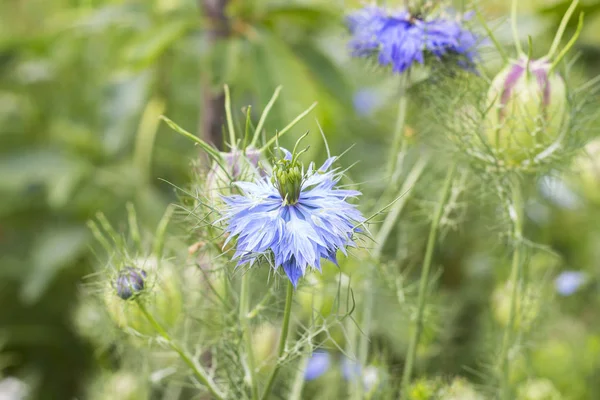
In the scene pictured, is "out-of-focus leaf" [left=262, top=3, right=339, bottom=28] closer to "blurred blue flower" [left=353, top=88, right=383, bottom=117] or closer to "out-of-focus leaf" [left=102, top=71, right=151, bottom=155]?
"out-of-focus leaf" [left=102, top=71, right=151, bottom=155]

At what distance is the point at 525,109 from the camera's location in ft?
1.97

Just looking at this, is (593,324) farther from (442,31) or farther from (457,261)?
(442,31)

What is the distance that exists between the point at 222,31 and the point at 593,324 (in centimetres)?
83

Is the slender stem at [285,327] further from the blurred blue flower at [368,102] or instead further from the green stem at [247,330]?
the blurred blue flower at [368,102]

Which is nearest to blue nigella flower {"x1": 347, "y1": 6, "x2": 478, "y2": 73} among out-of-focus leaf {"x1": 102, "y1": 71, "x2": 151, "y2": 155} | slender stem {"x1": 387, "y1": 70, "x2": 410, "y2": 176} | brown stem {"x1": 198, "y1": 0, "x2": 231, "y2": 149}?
slender stem {"x1": 387, "y1": 70, "x2": 410, "y2": 176}

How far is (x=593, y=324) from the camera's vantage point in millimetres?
1229

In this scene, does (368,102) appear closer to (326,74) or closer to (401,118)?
(326,74)

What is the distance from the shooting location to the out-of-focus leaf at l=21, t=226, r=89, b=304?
1231 millimetres

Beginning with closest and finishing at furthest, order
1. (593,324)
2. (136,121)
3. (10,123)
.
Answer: (593,324), (136,121), (10,123)

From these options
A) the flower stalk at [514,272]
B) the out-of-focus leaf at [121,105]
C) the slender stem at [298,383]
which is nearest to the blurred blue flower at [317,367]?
the slender stem at [298,383]

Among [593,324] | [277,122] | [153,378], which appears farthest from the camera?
[593,324]

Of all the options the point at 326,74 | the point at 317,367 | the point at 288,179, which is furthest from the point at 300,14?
the point at 288,179

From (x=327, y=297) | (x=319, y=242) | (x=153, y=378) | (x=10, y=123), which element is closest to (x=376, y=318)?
(x=327, y=297)

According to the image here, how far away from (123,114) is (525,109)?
2.55 ft
